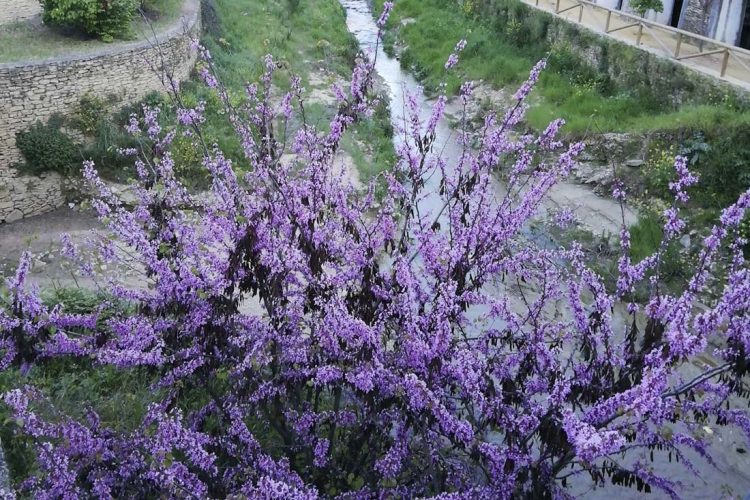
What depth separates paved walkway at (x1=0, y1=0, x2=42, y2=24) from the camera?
1659cm

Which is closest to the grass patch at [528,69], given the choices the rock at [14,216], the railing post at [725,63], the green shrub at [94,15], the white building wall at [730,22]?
the railing post at [725,63]

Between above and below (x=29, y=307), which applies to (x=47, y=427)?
below

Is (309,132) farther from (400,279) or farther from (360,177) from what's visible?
(360,177)

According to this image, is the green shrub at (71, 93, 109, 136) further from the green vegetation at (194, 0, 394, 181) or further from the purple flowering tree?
the purple flowering tree

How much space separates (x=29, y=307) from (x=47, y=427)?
3.07 feet

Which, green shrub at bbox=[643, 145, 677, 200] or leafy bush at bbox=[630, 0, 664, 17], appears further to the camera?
leafy bush at bbox=[630, 0, 664, 17]

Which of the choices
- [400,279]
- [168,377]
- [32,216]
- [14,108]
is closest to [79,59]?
[14,108]

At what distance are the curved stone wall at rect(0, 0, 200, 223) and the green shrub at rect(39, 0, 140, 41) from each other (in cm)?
73

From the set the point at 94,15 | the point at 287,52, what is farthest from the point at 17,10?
the point at 287,52

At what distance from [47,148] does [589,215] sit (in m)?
11.6

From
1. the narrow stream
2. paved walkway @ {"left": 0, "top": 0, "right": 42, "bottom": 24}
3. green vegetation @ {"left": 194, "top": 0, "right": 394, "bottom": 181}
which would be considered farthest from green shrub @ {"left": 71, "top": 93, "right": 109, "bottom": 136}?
the narrow stream

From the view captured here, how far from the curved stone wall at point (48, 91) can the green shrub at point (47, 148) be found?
0.48 ft

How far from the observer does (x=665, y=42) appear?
16906 millimetres

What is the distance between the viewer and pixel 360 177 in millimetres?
15523
